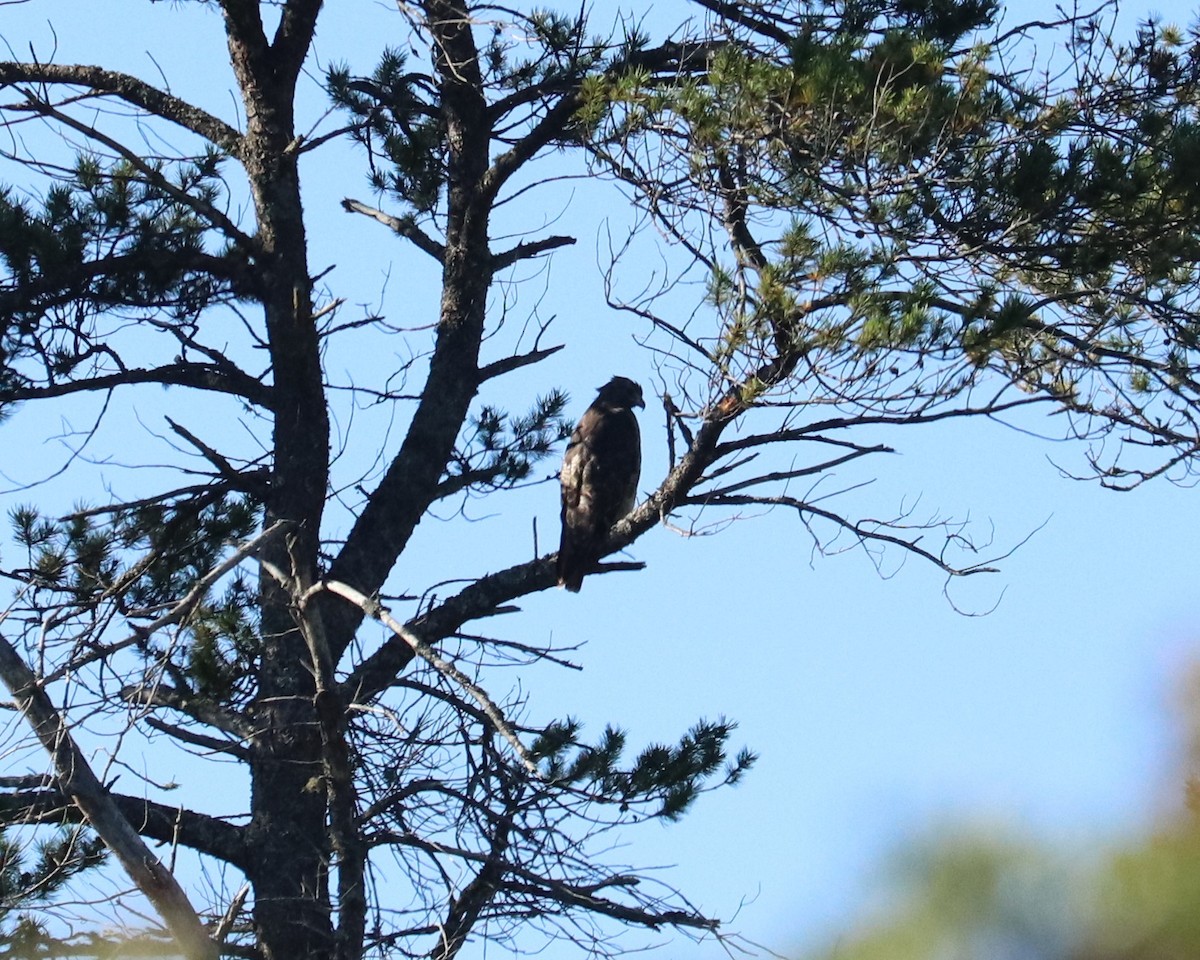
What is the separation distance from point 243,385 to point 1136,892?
5.27 metres

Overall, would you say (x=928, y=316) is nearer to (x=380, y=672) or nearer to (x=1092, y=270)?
(x=1092, y=270)

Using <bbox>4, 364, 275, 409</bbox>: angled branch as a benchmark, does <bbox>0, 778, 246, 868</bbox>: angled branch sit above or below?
below

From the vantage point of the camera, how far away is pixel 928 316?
14.8 ft

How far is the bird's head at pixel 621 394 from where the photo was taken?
7891 millimetres

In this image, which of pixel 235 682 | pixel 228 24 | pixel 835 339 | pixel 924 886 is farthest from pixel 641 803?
pixel 924 886

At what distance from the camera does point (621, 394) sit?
7965mm

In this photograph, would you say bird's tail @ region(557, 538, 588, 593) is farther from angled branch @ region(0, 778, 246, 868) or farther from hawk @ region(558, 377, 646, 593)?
angled branch @ region(0, 778, 246, 868)

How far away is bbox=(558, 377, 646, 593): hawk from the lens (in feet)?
20.1

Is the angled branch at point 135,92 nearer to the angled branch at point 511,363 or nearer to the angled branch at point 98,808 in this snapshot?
the angled branch at point 511,363

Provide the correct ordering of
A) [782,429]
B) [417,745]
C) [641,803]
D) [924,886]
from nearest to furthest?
1. [924,886]
2. [782,429]
3. [417,745]
4. [641,803]

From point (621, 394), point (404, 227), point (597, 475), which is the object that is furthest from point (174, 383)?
point (621, 394)

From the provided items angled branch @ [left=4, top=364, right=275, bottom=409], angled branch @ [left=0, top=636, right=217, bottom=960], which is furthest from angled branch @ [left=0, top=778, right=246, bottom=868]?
angled branch @ [left=4, top=364, right=275, bottom=409]

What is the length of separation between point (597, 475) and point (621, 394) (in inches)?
38.3

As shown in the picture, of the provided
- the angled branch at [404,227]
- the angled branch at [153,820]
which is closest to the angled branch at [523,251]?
the angled branch at [404,227]
